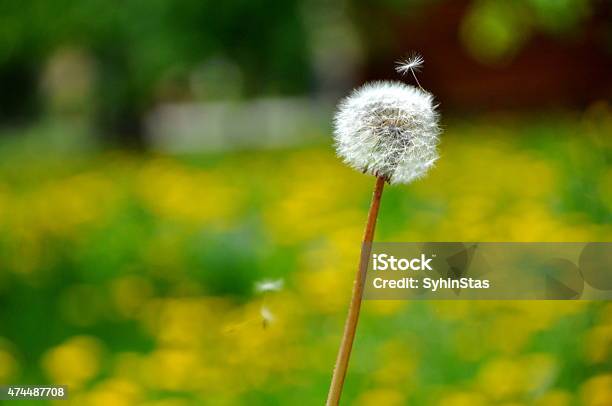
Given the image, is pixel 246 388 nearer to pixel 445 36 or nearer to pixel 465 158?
pixel 465 158

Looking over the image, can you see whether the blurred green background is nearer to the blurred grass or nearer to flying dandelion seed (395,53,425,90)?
the blurred grass

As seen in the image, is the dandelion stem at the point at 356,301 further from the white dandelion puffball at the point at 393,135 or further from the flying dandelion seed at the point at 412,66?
the flying dandelion seed at the point at 412,66

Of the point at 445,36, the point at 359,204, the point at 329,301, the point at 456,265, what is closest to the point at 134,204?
the point at 359,204

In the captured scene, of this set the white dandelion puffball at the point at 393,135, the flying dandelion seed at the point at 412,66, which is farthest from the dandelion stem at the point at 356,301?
the flying dandelion seed at the point at 412,66

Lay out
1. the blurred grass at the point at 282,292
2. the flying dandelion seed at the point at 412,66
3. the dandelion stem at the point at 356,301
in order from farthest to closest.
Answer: the blurred grass at the point at 282,292 → the flying dandelion seed at the point at 412,66 → the dandelion stem at the point at 356,301

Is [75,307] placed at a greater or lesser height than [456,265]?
greater

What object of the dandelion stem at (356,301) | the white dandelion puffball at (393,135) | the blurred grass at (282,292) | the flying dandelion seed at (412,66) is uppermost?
the blurred grass at (282,292)

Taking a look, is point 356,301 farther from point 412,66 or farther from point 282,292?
point 282,292

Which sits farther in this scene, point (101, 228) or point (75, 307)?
point (101, 228)
